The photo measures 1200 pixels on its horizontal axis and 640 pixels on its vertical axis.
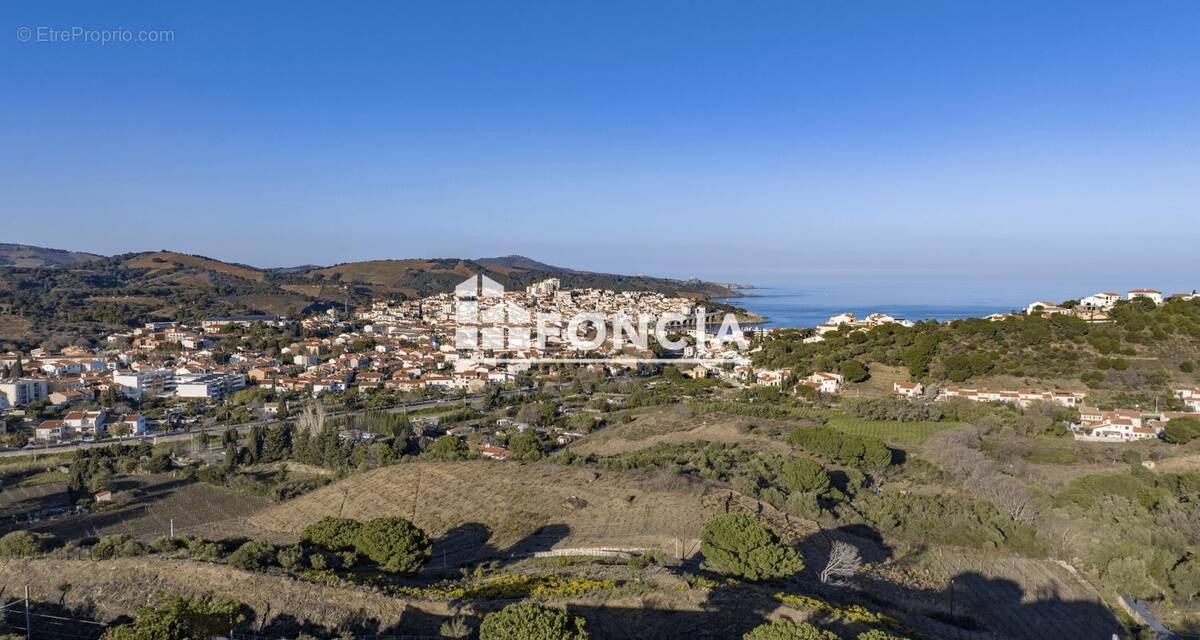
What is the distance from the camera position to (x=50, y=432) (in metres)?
23.6

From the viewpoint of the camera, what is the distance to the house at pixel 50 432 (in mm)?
23422

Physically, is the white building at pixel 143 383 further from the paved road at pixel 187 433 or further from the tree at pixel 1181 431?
the tree at pixel 1181 431

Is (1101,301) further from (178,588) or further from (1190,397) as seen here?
(178,588)

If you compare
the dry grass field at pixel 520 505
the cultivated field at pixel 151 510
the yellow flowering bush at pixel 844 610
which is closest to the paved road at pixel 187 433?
the cultivated field at pixel 151 510

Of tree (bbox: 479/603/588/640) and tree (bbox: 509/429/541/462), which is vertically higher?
tree (bbox: 479/603/588/640)

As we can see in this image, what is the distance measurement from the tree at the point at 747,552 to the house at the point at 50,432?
24.5 meters

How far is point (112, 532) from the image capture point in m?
14.3

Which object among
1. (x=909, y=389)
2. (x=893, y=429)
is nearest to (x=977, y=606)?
(x=893, y=429)

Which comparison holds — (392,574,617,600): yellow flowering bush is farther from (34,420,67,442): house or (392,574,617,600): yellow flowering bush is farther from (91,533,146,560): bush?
(34,420,67,442): house

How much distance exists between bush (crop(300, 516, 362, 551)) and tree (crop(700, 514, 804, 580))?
5468mm

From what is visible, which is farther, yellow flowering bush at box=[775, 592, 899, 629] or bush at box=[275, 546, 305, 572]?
bush at box=[275, 546, 305, 572]

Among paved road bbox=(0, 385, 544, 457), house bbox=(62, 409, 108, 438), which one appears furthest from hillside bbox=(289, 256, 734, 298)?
house bbox=(62, 409, 108, 438)

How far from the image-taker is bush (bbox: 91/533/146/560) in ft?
31.9

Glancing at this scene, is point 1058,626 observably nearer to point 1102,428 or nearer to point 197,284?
point 1102,428
